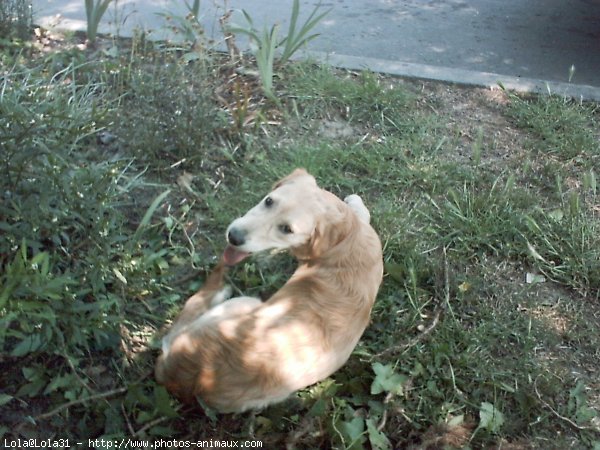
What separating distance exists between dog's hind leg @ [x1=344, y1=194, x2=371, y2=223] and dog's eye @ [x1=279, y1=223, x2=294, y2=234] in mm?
656

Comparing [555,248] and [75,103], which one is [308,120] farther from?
[555,248]

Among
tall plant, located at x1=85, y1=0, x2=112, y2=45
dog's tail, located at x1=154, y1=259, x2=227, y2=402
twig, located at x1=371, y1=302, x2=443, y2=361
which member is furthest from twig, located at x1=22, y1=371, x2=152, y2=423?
tall plant, located at x1=85, y1=0, x2=112, y2=45

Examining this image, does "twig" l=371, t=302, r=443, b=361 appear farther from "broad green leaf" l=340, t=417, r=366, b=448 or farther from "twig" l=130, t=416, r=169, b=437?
"twig" l=130, t=416, r=169, b=437

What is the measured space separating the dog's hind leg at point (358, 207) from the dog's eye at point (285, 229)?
656 mm

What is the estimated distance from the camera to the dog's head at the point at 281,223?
8.21ft

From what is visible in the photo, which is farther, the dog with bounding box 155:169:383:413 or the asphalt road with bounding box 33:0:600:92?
the asphalt road with bounding box 33:0:600:92

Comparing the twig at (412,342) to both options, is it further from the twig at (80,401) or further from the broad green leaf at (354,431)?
the twig at (80,401)

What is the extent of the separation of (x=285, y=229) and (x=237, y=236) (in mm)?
200

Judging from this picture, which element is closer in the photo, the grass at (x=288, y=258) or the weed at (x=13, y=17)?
the grass at (x=288, y=258)

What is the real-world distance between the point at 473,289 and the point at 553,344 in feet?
1.45

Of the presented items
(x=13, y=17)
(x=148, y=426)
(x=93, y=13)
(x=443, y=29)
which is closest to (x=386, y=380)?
(x=148, y=426)

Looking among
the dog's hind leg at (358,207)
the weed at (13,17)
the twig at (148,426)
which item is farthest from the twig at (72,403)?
the weed at (13,17)

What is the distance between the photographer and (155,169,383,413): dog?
221 cm

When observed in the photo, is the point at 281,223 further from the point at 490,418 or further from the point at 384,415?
the point at 490,418
